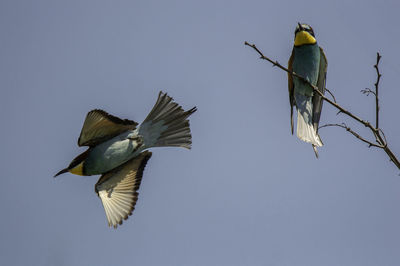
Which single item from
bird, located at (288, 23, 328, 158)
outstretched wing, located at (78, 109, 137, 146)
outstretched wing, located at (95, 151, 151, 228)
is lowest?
outstretched wing, located at (95, 151, 151, 228)

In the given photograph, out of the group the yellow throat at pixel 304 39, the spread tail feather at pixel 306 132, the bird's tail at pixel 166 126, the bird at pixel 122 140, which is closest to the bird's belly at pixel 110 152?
the bird at pixel 122 140

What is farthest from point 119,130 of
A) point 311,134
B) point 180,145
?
point 311,134

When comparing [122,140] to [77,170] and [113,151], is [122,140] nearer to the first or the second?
[113,151]

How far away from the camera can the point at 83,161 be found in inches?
187

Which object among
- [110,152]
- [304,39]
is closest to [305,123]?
[304,39]

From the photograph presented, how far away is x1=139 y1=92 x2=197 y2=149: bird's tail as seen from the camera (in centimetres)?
470

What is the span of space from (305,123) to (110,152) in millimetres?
1703

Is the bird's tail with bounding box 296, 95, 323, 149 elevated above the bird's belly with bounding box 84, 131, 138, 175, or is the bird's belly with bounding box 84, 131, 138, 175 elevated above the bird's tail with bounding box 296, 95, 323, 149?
the bird's tail with bounding box 296, 95, 323, 149

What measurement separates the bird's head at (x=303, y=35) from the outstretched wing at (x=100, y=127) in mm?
1659

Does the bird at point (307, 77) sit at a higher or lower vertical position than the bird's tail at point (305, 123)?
higher

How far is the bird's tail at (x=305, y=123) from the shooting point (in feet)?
14.9

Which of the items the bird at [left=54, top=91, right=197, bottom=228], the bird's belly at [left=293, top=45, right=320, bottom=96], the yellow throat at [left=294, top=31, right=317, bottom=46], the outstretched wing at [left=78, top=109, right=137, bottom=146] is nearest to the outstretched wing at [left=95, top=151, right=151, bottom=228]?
the bird at [left=54, top=91, right=197, bottom=228]

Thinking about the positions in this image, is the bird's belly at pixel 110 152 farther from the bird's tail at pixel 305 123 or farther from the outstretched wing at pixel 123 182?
the bird's tail at pixel 305 123

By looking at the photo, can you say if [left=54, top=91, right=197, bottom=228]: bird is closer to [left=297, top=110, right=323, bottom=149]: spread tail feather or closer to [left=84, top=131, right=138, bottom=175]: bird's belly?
[left=84, top=131, right=138, bottom=175]: bird's belly
